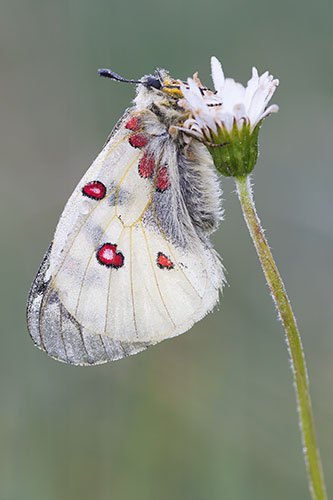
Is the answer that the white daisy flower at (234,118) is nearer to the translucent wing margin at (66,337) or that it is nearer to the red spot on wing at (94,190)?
the red spot on wing at (94,190)

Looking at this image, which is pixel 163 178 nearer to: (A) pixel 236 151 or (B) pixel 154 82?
(B) pixel 154 82

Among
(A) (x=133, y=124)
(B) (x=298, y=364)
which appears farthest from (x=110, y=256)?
(B) (x=298, y=364)

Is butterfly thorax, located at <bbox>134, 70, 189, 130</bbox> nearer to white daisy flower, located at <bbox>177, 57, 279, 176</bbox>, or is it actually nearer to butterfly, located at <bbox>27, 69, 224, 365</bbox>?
butterfly, located at <bbox>27, 69, 224, 365</bbox>

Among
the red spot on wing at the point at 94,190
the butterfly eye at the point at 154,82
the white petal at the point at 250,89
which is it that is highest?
the butterfly eye at the point at 154,82

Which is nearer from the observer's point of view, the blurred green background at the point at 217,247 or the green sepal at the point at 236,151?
the green sepal at the point at 236,151

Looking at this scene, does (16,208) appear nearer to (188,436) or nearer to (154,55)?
(154,55)

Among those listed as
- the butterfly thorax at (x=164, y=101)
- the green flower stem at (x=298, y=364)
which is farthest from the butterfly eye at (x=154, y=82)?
the green flower stem at (x=298, y=364)

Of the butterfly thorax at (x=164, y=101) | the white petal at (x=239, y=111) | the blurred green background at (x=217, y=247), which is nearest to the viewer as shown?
the white petal at (x=239, y=111)

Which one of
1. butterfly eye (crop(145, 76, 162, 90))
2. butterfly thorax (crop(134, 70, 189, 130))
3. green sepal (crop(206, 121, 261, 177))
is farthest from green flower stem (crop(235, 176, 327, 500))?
butterfly eye (crop(145, 76, 162, 90))
